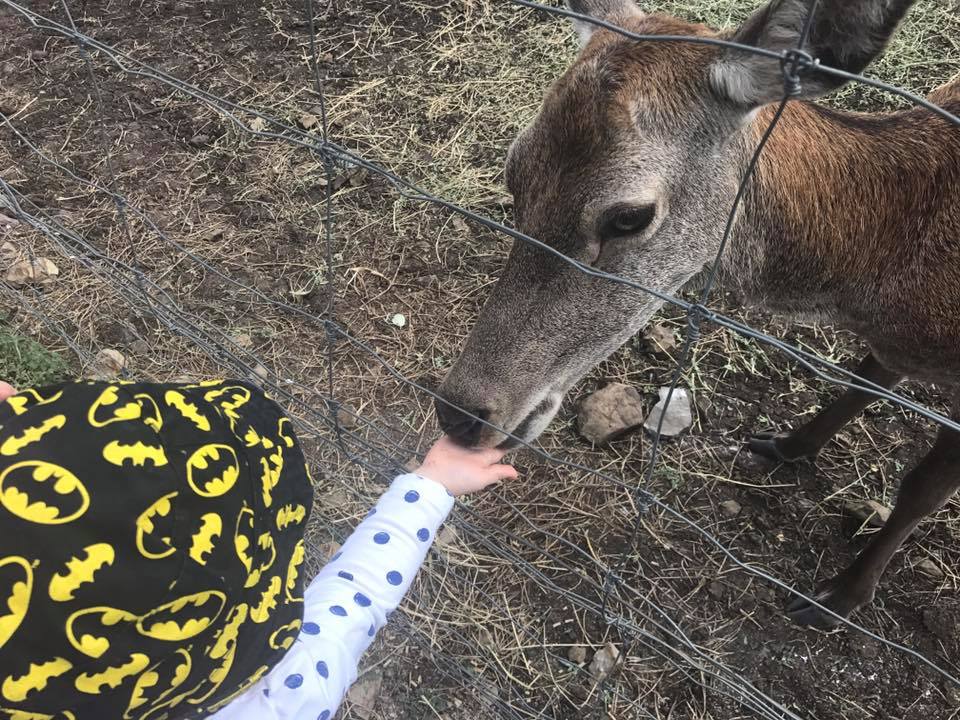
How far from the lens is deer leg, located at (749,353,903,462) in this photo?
3230mm

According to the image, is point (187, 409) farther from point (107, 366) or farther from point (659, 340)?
point (659, 340)

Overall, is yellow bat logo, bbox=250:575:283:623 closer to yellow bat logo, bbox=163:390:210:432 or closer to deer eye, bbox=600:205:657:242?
yellow bat logo, bbox=163:390:210:432

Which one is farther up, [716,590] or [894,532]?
[894,532]

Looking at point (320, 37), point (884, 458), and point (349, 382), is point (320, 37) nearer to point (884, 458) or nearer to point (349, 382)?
point (349, 382)

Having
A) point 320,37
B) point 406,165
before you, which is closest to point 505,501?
point 406,165

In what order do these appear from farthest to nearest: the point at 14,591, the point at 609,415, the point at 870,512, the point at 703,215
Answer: the point at 609,415
the point at 870,512
the point at 703,215
the point at 14,591

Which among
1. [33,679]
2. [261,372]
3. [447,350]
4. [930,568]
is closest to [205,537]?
[33,679]

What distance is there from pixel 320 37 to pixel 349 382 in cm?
299

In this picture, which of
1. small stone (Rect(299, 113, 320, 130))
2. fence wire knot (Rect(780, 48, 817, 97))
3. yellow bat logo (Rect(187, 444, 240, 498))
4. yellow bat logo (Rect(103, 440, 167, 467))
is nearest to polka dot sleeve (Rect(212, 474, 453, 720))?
yellow bat logo (Rect(187, 444, 240, 498))

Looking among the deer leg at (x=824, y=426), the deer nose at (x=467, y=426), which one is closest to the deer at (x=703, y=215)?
the deer nose at (x=467, y=426)

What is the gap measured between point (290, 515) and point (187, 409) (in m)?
0.31

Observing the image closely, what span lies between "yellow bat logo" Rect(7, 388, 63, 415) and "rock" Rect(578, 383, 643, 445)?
2.51 meters

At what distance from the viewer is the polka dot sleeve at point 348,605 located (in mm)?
1701

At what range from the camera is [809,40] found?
1.97m
